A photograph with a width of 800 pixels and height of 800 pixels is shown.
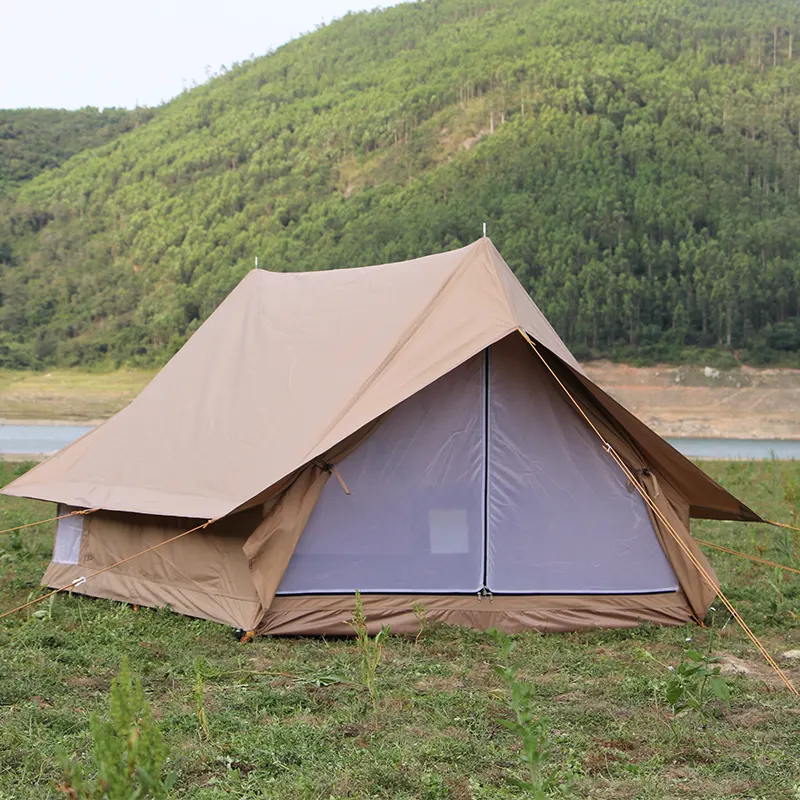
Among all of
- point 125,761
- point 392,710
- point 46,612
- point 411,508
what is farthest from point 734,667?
point 46,612

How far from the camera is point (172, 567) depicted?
617cm

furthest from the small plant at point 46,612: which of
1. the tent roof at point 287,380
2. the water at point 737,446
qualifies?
the water at point 737,446

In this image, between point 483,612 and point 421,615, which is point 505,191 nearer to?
point 483,612

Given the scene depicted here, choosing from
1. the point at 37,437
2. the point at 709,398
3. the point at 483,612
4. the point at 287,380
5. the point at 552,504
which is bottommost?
the point at 37,437

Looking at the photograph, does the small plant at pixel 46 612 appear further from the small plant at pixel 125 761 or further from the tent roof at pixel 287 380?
the small plant at pixel 125 761

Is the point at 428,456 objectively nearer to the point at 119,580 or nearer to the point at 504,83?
the point at 119,580

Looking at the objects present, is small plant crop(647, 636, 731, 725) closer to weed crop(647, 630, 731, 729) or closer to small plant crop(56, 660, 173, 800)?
weed crop(647, 630, 731, 729)

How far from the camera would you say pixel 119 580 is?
645 centimetres

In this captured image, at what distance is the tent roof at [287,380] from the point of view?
5.84m

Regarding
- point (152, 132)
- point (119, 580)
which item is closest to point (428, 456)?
point (119, 580)

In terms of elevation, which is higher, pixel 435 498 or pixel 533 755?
pixel 435 498

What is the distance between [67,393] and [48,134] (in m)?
58.4

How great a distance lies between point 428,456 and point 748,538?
455 cm

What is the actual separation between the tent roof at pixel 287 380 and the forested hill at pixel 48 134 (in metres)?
83.5
